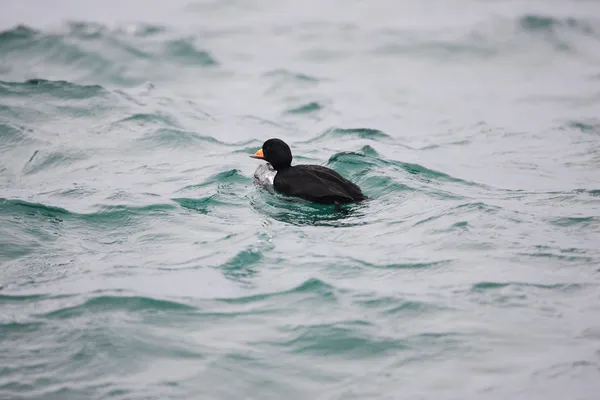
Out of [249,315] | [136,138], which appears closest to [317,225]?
[249,315]

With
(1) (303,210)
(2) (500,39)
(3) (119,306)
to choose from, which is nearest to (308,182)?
(1) (303,210)

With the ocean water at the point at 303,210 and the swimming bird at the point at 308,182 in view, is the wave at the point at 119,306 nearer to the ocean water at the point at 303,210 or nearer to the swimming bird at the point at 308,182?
the ocean water at the point at 303,210

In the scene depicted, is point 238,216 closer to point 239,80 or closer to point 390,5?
point 239,80

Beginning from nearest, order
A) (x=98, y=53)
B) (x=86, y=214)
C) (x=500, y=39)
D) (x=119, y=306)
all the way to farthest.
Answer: (x=119, y=306), (x=86, y=214), (x=98, y=53), (x=500, y=39)

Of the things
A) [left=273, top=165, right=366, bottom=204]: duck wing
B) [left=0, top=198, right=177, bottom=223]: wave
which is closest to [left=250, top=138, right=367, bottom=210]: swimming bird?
[left=273, top=165, right=366, bottom=204]: duck wing

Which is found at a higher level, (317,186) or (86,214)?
(317,186)

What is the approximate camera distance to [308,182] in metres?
9.16

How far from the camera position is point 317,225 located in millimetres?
8547

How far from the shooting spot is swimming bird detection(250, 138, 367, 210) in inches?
354

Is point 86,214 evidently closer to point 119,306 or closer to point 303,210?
point 303,210

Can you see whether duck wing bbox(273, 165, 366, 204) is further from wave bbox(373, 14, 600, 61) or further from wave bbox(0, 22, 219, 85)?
wave bbox(373, 14, 600, 61)

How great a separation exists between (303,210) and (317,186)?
0.99 feet

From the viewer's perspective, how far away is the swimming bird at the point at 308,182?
29.5 ft

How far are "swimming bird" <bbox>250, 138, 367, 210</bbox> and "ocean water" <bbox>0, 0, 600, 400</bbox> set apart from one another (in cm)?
16
